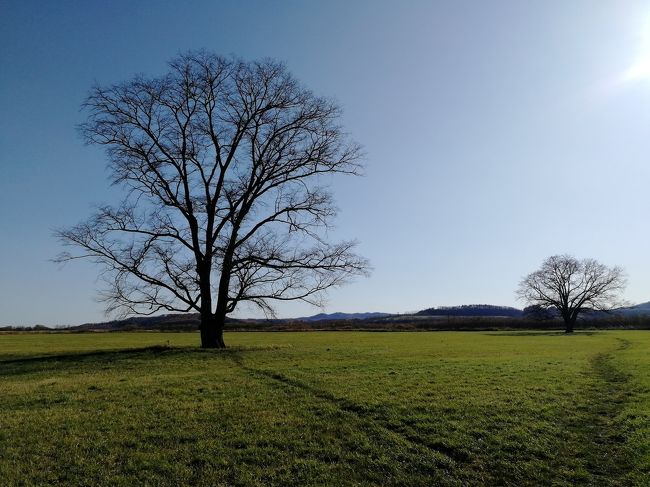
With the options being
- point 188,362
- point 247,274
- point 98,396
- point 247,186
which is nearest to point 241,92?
point 247,186

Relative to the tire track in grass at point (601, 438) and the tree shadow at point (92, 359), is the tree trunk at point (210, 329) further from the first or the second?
the tire track in grass at point (601, 438)

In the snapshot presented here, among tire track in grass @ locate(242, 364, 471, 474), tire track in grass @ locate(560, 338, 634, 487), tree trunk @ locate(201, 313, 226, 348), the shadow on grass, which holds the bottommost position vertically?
tire track in grass @ locate(560, 338, 634, 487)

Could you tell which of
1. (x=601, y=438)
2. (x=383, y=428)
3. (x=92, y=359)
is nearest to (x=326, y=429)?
(x=383, y=428)

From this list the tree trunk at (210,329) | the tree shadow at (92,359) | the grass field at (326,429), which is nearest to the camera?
the grass field at (326,429)

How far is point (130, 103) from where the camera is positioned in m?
29.4

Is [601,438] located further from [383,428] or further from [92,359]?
[92,359]

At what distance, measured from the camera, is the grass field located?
7.83m

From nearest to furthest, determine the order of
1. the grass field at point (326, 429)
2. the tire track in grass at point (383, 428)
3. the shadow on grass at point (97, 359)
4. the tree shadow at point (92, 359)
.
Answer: the grass field at point (326, 429) → the tire track in grass at point (383, 428) → the tree shadow at point (92, 359) → the shadow on grass at point (97, 359)

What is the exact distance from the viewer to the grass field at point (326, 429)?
7828 millimetres

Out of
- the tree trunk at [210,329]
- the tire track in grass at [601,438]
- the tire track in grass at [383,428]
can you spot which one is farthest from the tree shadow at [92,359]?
the tire track in grass at [601,438]

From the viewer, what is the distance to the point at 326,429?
1020 cm

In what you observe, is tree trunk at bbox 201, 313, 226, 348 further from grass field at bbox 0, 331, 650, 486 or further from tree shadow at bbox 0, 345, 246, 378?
grass field at bbox 0, 331, 650, 486

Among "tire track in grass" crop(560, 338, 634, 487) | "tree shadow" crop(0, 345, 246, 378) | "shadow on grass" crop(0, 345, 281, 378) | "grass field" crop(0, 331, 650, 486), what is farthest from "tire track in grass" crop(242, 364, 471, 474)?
"tree shadow" crop(0, 345, 246, 378)

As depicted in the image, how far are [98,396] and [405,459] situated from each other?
10.1 meters
